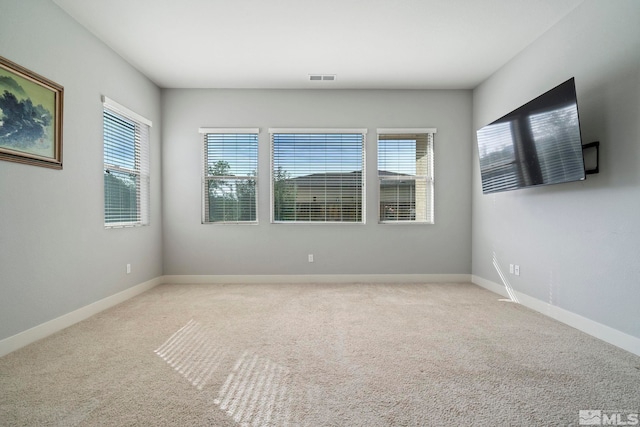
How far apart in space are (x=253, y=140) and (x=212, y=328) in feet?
9.39

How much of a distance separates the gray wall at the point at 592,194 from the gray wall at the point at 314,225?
3.59ft

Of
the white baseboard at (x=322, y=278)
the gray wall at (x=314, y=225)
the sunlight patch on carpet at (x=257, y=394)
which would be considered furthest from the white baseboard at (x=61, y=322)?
the sunlight patch on carpet at (x=257, y=394)

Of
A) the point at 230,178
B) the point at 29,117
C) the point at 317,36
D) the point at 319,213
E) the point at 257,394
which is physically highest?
the point at 317,36

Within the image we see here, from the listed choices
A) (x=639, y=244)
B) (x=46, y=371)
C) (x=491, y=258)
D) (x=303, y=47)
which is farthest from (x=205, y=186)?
(x=639, y=244)

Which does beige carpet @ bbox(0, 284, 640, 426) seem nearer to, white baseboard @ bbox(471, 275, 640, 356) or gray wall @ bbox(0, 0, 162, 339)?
white baseboard @ bbox(471, 275, 640, 356)

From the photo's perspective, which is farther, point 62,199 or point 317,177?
point 317,177

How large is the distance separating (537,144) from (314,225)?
2.93 metres

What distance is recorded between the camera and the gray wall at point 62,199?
8.21 ft

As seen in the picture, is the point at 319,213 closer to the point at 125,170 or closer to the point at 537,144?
the point at 125,170

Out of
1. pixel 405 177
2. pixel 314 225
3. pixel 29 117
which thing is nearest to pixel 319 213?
pixel 314 225

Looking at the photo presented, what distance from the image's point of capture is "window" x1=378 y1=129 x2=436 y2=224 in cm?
493

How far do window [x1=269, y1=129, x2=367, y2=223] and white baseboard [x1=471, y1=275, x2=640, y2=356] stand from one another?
7.51ft

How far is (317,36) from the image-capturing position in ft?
11.2

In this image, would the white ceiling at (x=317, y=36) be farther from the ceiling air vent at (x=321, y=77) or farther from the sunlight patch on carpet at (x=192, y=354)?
the sunlight patch on carpet at (x=192, y=354)
